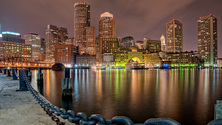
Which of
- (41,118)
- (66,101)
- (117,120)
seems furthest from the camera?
(66,101)

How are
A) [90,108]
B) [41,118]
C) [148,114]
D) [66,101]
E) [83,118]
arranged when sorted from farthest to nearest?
[66,101] → [90,108] → [148,114] → [41,118] → [83,118]

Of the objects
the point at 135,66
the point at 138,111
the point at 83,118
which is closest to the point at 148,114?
the point at 138,111

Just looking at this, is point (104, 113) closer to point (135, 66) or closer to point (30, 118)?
point (30, 118)

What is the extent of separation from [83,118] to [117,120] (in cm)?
99

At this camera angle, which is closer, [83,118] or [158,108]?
[83,118]

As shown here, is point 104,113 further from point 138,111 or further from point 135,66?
point 135,66

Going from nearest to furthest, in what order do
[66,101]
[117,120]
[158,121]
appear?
[158,121] < [117,120] < [66,101]

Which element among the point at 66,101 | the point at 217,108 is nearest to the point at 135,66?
the point at 66,101

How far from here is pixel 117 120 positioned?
8.98 feet

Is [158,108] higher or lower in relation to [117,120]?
lower

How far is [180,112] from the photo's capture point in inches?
514

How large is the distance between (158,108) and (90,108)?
6.00 m

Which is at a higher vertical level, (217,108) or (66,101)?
(217,108)

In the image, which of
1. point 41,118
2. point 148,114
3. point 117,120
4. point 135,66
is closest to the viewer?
point 117,120
